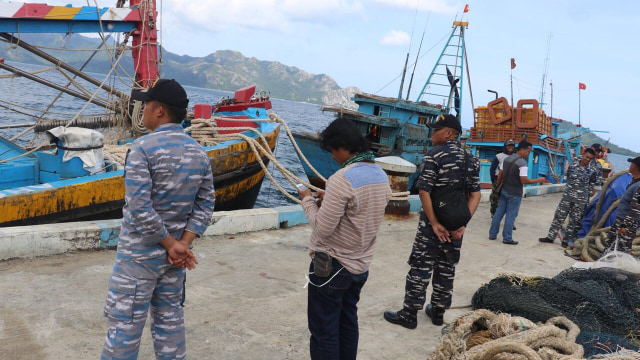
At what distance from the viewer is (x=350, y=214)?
2.54 m

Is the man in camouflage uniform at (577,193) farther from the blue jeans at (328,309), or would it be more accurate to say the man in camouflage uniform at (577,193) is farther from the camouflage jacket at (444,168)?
the blue jeans at (328,309)

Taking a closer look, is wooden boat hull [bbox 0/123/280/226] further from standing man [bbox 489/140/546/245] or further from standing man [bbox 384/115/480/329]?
standing man [bbox 489/140/546/245]

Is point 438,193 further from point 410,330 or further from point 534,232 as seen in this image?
point 534,232

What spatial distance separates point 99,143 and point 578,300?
633cm

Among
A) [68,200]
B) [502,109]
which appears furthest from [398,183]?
[502,109]

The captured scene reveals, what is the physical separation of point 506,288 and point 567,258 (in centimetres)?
331

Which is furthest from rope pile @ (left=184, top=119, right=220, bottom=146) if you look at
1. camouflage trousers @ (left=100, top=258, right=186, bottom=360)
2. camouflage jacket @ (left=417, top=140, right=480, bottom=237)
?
camouflage trousers @ (left=100, top=258, right=186, bottom=360)

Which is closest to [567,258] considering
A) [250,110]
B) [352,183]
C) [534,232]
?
[534,232]

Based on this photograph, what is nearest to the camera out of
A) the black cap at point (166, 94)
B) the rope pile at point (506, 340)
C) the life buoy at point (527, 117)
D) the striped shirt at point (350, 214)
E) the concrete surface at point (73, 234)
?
the black cap at point (166, 94)

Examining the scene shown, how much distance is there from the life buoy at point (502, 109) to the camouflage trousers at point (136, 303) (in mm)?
18000

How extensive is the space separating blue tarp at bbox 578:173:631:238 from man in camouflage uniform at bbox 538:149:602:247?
16 cm

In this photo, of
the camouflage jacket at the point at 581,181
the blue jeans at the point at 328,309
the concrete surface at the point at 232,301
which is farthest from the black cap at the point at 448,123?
the camouflage jacket at the point at 581,181

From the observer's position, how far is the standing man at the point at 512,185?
688 cm

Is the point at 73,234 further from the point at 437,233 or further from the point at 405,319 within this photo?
the point at 437,233
